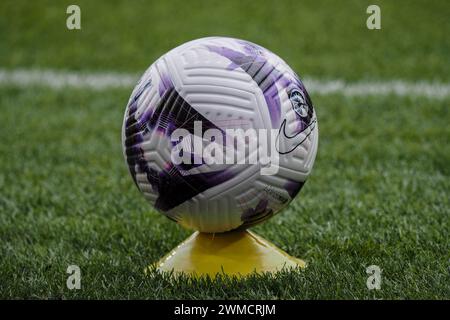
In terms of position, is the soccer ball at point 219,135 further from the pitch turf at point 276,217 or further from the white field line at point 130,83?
the white field line at point 130,83

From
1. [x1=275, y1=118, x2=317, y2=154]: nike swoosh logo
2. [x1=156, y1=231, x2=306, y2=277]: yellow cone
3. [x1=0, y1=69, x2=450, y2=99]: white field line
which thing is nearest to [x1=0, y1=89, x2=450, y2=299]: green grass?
[x1=156, y1=231, x2=306, y2=277]: yellow cone

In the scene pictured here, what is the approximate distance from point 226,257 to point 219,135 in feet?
2.04

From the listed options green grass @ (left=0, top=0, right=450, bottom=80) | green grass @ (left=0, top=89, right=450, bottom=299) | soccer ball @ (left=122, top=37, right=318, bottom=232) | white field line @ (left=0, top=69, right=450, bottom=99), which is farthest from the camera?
green grass @ (left=0, top=0, right=450, bottom=80)

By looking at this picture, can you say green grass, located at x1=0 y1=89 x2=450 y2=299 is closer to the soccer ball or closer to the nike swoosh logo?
the soccer ball

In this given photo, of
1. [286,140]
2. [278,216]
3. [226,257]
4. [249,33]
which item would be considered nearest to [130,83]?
[249,33]

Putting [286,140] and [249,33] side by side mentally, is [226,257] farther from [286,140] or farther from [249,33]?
[249,33]

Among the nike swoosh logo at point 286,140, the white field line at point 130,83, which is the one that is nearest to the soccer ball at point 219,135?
the nike swoosh logo at point 286,140

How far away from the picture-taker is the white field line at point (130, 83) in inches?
262

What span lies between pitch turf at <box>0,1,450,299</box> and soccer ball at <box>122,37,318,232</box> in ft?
1.13

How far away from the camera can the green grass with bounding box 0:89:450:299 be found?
3176 millimetres

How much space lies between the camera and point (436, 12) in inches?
349

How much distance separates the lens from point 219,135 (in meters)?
2.99

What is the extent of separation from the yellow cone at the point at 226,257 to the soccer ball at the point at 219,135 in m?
0.16

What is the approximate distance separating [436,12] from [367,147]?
4139mm
